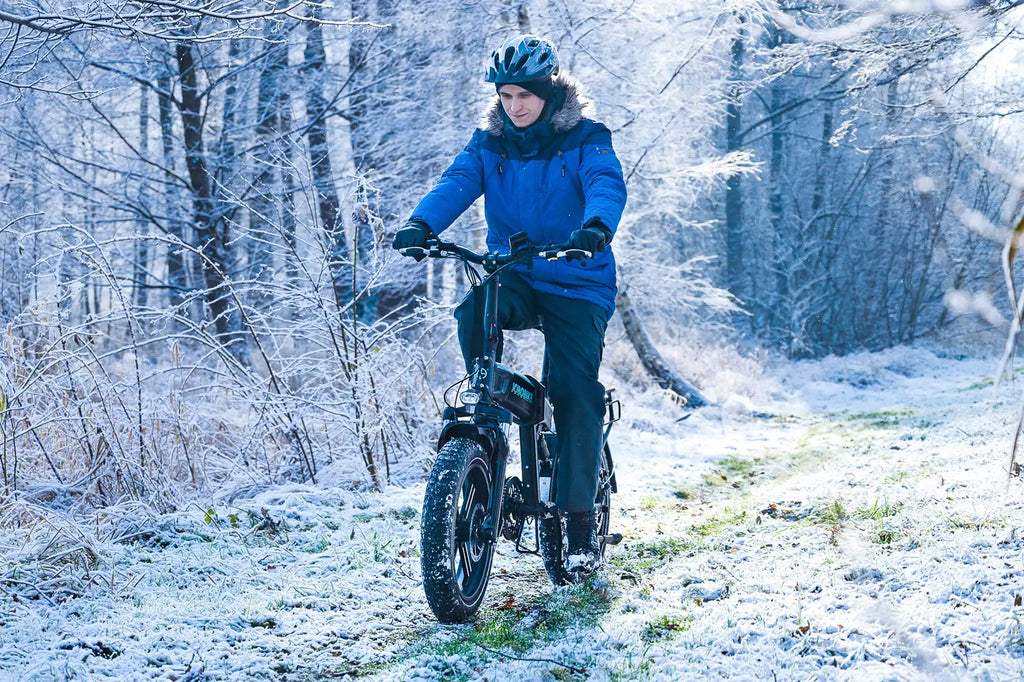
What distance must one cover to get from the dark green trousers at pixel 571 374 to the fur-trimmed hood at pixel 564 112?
669 millimetres

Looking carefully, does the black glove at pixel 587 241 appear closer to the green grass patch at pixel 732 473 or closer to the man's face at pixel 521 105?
the man's face at pixel 521 105

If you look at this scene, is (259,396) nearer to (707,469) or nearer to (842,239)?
(707,469)

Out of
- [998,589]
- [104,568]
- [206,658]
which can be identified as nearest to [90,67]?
[104,568]

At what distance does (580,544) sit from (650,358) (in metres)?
8.83

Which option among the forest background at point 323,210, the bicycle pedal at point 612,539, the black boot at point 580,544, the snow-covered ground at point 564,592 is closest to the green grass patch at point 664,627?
the snow-covered ground at point 564,592

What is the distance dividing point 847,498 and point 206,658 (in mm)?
3739

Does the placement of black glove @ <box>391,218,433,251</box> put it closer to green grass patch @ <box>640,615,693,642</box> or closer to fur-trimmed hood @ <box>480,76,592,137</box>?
fur-trimmed hood @ <box>480,76,592,137</box>

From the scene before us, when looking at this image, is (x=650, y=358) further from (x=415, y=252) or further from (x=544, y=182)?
→ (x=415, y=252)

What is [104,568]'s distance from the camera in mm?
3832

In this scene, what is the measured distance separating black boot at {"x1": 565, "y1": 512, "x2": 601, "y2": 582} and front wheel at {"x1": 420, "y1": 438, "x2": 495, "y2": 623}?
0.46 meters

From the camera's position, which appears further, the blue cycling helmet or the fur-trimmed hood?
the fur-trimmed hood

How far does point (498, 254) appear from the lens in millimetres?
3268

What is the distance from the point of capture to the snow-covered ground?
9.29 feet

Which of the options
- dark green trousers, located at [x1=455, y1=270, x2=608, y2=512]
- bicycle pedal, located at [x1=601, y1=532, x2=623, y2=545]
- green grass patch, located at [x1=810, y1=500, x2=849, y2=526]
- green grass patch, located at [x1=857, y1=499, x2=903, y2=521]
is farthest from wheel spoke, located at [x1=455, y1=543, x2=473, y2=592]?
green grass patch, located at [x1=857, y1=499, x2=903, y2=521]
